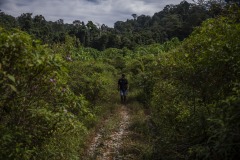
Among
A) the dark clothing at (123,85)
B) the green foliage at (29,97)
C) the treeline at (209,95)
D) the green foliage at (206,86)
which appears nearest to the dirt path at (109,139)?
the treeline at (209,95)

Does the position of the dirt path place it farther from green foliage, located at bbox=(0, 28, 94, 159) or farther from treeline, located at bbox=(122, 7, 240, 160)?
green foliage, located at bbox=(0, 28, 94, 159)

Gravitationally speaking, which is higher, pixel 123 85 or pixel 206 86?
pixel 206 86

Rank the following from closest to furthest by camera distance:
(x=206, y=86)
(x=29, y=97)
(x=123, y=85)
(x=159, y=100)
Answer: (x=29, y=97) → (x=206, y=86) → (x=159, y=100) → (x=123, y=85)

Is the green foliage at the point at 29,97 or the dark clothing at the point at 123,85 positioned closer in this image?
the green foliage at the point at 29,97

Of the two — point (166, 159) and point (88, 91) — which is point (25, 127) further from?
point (88, 91)

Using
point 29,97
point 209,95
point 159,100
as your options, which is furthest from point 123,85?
point 29,97

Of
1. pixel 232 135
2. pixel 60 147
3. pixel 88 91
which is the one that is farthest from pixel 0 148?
pixel 88 91

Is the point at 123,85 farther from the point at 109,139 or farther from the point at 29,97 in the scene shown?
the point at 29,97

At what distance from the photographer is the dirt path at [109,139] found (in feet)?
21.7

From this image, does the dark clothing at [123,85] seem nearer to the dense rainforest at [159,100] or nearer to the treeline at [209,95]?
the dense rainforest at [159,100]

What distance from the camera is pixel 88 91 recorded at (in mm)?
9898

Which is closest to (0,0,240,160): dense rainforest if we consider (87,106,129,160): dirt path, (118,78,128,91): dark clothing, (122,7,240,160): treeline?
(122,7,240,160): treeline

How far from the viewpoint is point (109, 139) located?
768 cm

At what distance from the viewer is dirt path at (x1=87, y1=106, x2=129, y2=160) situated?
21.7ft
